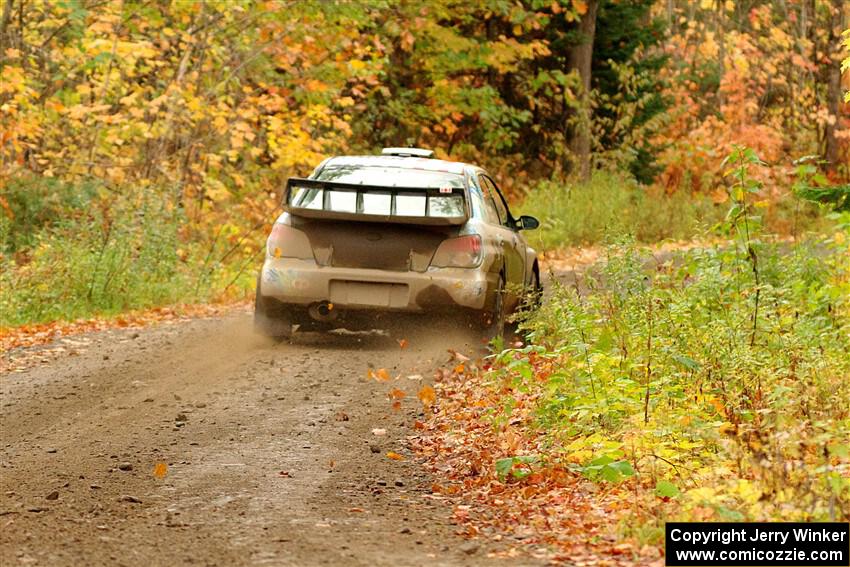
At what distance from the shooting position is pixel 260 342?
12852 mm

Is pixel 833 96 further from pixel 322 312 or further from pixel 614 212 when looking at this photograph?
pixel 322 312

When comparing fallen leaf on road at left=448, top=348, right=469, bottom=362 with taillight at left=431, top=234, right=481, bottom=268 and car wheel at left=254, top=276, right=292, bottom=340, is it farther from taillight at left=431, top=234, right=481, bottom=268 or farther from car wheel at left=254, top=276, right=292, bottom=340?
car wheel at left=254, top=276, right=292, bottom=340

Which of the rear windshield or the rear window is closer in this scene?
the rear window

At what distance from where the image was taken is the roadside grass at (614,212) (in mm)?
24844

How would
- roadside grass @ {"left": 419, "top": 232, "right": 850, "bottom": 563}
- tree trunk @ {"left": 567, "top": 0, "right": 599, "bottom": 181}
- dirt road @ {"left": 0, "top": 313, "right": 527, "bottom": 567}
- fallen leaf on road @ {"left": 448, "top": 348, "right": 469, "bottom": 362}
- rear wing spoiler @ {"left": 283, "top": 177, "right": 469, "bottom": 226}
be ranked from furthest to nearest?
tree trunk @ {"left": 567, "top": 0, "right": 599, "bottom": 181}
rear wing spoiler @ {"left": 283, "top": 177, "right": 469, "bottom": 226}
fallen leaf on road @ {"left": 448, "top": 348, "right": 469, "bottom": 362}
roadside grass @ {"left": 419, "top": 232, "right": 850, "bottom": 563}
dirt road @ {"left": 0, "top": 313, "right": 527, "bottom": 567}

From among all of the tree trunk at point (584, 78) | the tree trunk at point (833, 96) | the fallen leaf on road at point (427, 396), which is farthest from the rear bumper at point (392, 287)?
the tree trunk at point (833, 96)

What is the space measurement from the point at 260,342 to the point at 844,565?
327 inches

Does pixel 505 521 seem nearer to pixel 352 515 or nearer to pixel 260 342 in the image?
Result: pixel 352 515

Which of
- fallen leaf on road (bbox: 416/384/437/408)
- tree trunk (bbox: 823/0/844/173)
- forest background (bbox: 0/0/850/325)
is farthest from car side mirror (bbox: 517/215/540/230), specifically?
tree trunk (bbox: 823/0/844/173)

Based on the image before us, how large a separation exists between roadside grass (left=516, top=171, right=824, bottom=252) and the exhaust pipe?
1208cm

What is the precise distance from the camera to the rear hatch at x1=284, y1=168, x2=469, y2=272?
11.6m

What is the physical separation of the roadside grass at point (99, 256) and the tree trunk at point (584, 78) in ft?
33.9

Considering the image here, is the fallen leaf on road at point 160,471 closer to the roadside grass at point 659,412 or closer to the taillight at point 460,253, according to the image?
the roadside grass at point 659,412

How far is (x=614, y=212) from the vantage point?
23.7m
